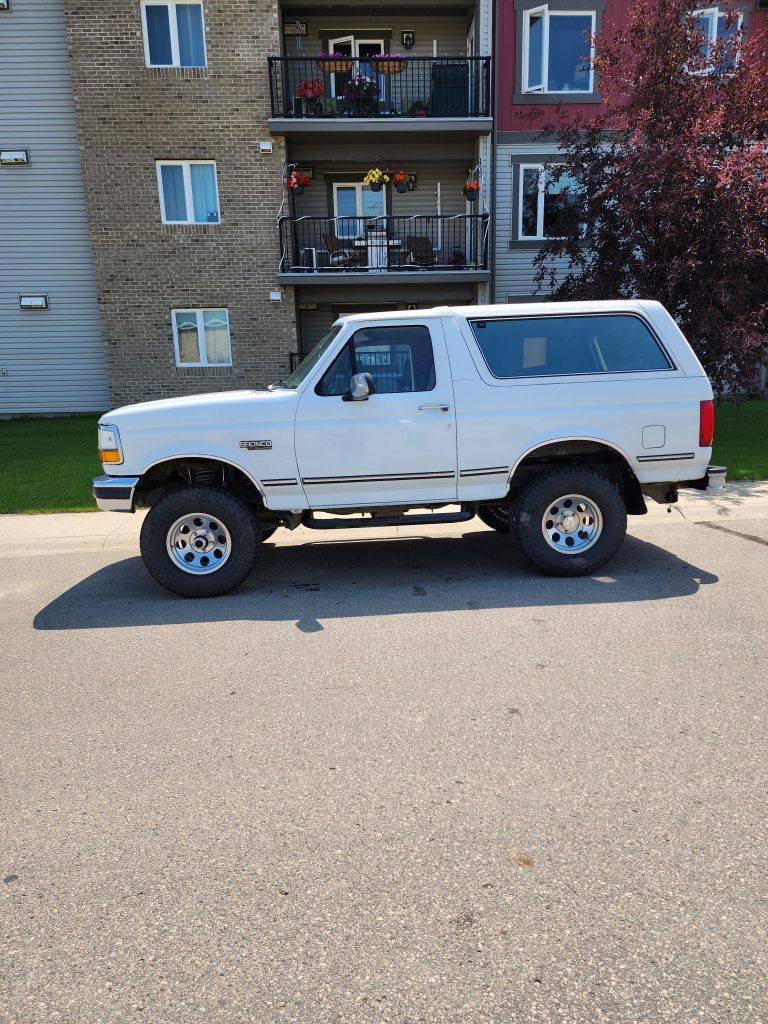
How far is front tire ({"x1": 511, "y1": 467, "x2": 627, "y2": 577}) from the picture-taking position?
543 cm

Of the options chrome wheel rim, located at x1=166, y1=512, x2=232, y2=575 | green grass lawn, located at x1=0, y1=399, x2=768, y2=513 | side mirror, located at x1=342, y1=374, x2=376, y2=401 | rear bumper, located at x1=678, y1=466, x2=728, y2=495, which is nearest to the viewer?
side mirror, located at x1=342, y1=374, x2=376, y2=401

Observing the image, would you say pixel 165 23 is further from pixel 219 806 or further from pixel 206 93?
pixel 219 806

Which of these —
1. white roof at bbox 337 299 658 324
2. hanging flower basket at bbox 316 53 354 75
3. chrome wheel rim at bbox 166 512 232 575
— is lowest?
chrome wheel rim at bbox 166 512 232 575

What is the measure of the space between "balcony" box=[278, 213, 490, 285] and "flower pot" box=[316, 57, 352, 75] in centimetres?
312

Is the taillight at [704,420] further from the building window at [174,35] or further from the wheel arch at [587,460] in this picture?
the building window at [174,35]

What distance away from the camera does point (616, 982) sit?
1.92m

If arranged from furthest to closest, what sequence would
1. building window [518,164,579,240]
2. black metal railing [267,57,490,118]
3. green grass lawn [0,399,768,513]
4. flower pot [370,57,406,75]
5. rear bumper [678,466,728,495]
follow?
building window [518,164,579,240], flower pot [370,57,406,75], black metal railing [267,57,490,118], green grass lawn [0,399,768,513], rear bumper [678,466,728,495]

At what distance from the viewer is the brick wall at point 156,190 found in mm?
15203

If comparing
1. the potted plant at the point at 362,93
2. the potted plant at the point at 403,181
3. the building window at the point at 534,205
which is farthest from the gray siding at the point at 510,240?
the potted plant at the point at 362,93

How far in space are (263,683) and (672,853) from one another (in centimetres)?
217

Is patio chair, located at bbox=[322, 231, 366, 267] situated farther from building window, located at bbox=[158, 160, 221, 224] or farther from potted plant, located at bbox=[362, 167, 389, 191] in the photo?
A: building window, located at bbox=[158, 160, 221, 224]

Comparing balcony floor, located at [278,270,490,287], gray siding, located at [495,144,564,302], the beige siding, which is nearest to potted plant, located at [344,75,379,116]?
the beige siding

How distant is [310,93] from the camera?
1527 centimetres

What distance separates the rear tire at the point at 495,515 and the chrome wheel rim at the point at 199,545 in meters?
2.11
